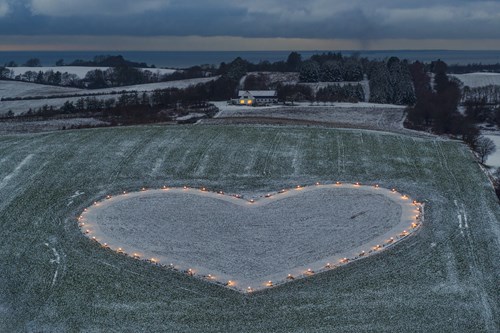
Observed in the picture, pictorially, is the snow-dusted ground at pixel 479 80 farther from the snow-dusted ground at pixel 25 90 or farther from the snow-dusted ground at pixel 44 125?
the snow-dusted ground at pixel 25 90

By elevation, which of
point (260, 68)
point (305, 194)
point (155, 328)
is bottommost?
point (155, 328)

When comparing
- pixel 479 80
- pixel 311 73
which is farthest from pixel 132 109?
pixel 479 80

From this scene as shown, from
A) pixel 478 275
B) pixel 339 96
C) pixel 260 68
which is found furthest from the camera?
A: pixel 260 68

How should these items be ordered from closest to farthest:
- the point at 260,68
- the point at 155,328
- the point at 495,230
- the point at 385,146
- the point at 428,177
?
the point at 155,328, the point at 495,230, the point at 428,177, the point at 385,146, the point at 260,68

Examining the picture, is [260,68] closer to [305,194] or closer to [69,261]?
[305,194]

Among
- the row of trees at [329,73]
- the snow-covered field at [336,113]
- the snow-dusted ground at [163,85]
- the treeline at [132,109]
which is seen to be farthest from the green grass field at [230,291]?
the snow-dusted ground at [163,85]

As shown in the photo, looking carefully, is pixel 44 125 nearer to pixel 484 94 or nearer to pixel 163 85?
pixel 163 85

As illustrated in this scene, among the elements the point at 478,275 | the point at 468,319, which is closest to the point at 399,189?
the point at 478,275
